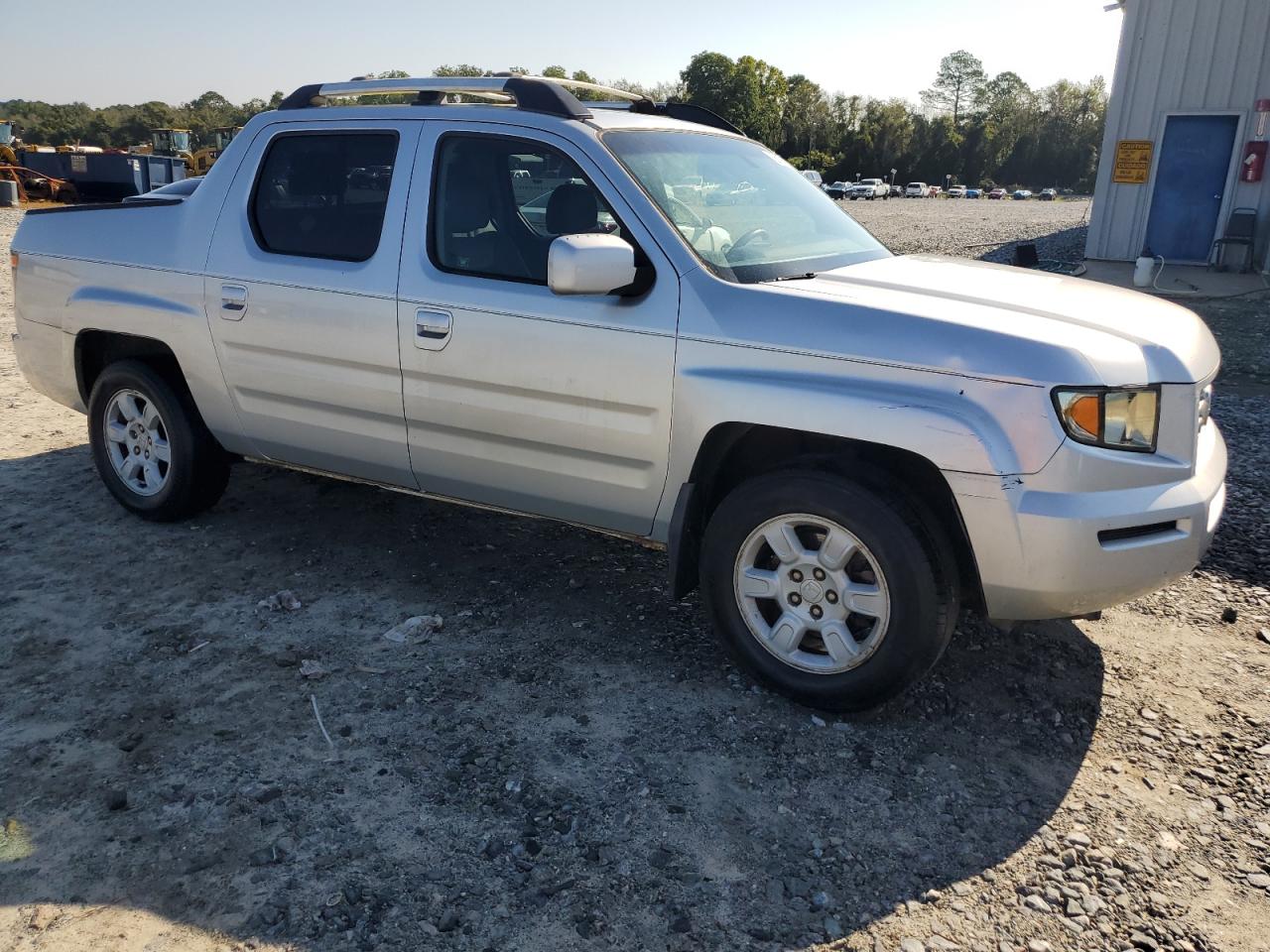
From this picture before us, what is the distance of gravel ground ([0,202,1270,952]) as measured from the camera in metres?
2.58

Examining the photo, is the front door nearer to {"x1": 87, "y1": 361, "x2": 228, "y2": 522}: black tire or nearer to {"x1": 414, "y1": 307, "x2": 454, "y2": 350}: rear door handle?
{"x1": 414, "y1": 307, "x2": 454, "y2": 350}: rear door handle

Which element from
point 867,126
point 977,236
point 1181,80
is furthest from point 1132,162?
point 867,126

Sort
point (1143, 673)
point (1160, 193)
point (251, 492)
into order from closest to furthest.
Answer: point (1143, 673) < point (251, 492) < point (1160, 193)

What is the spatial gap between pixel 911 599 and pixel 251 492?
157 inches

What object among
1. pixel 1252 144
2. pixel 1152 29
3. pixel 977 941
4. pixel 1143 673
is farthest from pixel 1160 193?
pixel 977 941

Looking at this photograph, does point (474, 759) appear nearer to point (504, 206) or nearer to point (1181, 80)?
point (504, 206)

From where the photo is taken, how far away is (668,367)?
349cm

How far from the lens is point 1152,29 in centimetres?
1503

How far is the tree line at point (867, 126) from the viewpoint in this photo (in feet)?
356

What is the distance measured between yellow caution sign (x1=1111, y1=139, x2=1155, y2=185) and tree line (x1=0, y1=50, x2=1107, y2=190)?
88443 mm

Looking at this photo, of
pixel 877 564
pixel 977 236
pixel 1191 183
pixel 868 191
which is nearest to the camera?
pixel 877 564

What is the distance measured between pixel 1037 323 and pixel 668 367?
1.19 meters

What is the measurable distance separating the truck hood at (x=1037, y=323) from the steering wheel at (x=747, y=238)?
0.97ft

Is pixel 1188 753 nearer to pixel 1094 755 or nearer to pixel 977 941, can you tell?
pixel 1094 755
